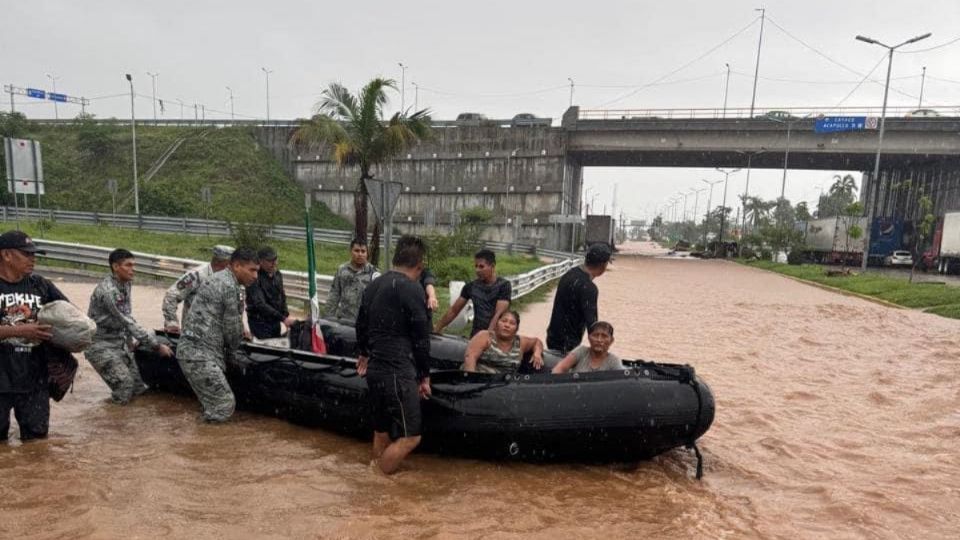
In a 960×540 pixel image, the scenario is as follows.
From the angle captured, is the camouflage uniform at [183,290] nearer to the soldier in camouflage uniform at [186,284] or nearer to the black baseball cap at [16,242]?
the soldier in camouflage uniform at [186,284]

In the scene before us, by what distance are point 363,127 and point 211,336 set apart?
11.0 m

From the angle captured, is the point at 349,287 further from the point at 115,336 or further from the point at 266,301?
the point at 115,336

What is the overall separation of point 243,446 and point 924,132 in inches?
1542

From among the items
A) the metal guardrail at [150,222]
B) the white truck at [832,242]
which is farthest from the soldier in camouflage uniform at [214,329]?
the white truck at [832,242]

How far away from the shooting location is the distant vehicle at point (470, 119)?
36.1 meters

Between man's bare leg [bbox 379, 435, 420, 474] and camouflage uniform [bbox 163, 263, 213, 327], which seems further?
camouflage uniform [bbox 163, 263, 213, 327]

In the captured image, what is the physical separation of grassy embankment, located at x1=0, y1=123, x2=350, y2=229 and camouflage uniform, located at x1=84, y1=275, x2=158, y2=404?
27.4 meters

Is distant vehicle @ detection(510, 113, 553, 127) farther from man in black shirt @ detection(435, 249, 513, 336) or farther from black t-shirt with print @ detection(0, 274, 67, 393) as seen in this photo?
black t-shirt with print @ detection(0, 274, 67, 393)

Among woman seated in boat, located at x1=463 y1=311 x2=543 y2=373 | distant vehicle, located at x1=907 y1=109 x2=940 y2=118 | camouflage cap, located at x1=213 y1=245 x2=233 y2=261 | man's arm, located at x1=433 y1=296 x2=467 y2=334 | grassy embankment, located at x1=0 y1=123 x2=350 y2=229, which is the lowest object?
woman seated in boat, located at x1=463 y1=311 x2=543 y2=373

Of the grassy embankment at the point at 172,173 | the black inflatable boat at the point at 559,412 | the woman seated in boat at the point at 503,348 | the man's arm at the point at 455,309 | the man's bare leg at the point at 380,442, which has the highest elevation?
the grassy embankment at the point at 172,173

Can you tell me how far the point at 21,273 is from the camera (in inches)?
154

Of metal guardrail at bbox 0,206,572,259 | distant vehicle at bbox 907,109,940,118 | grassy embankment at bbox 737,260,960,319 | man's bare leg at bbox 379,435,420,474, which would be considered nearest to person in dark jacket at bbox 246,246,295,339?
man's bare leg at bbox 379,435,420,474

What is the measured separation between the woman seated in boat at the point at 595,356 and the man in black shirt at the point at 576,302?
0.34 m

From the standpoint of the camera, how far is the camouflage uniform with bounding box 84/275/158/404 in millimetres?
5051
